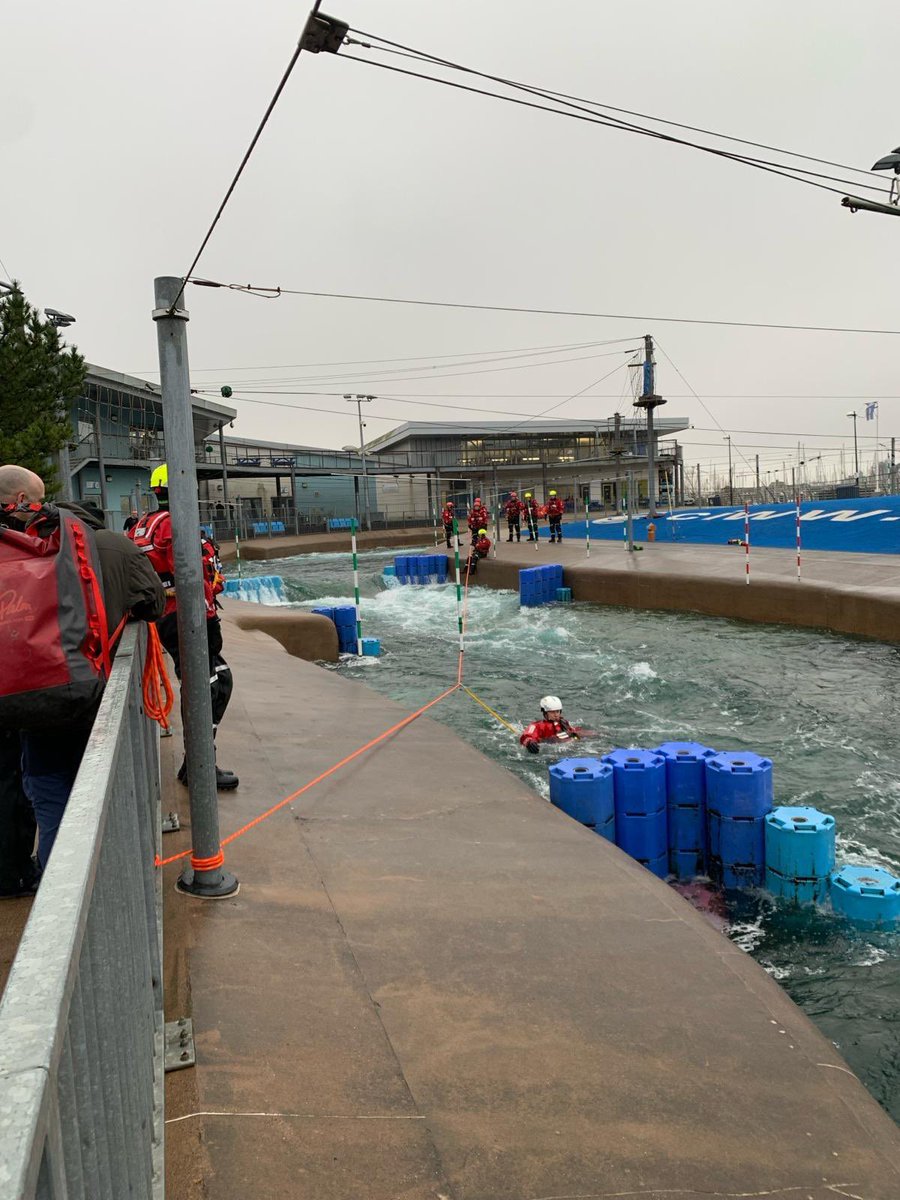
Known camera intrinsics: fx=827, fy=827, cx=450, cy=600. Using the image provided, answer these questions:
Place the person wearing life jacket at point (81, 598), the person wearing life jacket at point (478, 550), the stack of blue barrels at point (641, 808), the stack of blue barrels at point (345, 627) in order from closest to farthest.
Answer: the person wearing life jacket at point (81, 598), the stack of blue barrels at point (641, 808), the stack of blue barrels at point (345, 627), the person wearing life jacket at point (478, 550)

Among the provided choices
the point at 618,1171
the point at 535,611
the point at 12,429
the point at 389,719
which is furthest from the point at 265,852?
the point at 12,429

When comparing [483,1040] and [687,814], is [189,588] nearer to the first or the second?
[483,1040]

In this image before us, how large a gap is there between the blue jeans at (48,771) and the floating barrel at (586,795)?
132 inches

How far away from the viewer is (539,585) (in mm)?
19078

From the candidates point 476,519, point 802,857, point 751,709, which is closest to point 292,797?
point 802,857

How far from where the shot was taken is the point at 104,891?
5.00ft

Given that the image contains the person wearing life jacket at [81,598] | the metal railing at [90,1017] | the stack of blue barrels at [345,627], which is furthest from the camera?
the stack of blue barrels at [345,627]

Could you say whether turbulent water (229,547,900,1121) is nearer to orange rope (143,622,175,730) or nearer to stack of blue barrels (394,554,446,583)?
orange rope (143,622,175,730)

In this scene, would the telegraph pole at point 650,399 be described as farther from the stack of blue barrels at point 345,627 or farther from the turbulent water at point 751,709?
the stack of blue barrels at point 345,627

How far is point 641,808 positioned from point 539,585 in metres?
13.4

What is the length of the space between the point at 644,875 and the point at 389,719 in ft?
11.5

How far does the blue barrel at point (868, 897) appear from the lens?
484 cm

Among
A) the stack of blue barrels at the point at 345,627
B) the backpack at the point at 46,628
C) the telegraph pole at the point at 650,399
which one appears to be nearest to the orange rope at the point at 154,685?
the backpack at the point at 46,628

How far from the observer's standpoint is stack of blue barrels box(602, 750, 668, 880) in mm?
5816
